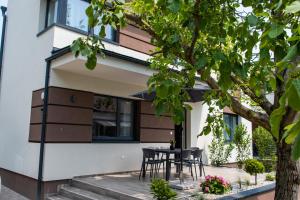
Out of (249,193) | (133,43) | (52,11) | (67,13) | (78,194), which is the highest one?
(52,11)

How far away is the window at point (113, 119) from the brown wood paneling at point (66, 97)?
0.49 meters

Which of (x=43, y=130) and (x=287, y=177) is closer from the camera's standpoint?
(x=287, y=177)

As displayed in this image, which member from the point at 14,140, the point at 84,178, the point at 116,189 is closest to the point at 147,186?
the point at 116,189

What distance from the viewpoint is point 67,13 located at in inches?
335

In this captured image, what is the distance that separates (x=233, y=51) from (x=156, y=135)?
7977 mm

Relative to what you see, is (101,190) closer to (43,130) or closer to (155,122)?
(43,130)

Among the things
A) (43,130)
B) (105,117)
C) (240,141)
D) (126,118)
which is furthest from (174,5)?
(240,141)

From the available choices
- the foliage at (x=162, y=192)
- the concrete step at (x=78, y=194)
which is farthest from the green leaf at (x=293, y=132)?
the concrete step at (x=78, y=194)

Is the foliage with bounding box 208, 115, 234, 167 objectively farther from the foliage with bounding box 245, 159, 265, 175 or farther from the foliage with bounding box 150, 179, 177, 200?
the foliage with bounding box 150, 179, 177, 200

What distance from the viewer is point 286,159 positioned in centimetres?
434

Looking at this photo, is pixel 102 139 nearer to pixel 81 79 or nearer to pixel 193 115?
pixel 81 79

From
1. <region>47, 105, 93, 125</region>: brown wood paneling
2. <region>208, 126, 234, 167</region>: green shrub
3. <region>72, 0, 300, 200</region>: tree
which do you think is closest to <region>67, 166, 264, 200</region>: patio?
<region>47, 105, 93, 125</region>: brown wood paneling

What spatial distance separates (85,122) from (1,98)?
14.3 ft

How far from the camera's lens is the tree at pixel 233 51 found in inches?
62.1
